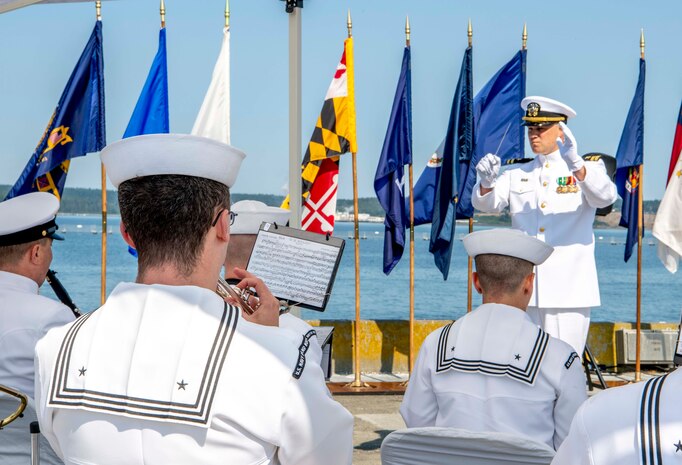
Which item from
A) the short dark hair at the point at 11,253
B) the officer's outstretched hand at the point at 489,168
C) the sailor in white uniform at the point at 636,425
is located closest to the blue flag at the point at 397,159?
the officer's outstretched hand at the point at 489,168

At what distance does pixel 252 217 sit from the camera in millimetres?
3381

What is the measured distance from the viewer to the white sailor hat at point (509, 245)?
11.6 ft

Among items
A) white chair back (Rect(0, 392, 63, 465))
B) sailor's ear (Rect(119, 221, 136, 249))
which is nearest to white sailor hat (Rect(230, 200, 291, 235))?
white chair back (Rect(0, 392, 63, 465))

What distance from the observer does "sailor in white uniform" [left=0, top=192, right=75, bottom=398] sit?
3141 mm

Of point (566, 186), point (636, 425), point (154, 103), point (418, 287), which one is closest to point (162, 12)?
point (154, 103)

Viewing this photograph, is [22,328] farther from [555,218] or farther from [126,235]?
[555,218]

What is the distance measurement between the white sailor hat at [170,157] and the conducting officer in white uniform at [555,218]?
11.5ft

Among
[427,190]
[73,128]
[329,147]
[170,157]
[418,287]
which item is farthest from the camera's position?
[418,287]

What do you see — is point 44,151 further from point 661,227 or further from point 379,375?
point 661,227

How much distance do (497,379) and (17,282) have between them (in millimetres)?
1612

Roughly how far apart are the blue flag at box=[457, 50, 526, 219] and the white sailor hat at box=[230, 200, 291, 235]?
13.6 feet

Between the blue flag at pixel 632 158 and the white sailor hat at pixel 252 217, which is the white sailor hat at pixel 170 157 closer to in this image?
the white sailor hat at pixel 252 217

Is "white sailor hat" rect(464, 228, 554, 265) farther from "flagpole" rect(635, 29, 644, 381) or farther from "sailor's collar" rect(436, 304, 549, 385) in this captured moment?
"flagpole" rect(635, 29, 644, 381)

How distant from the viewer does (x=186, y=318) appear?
1.89 metres
